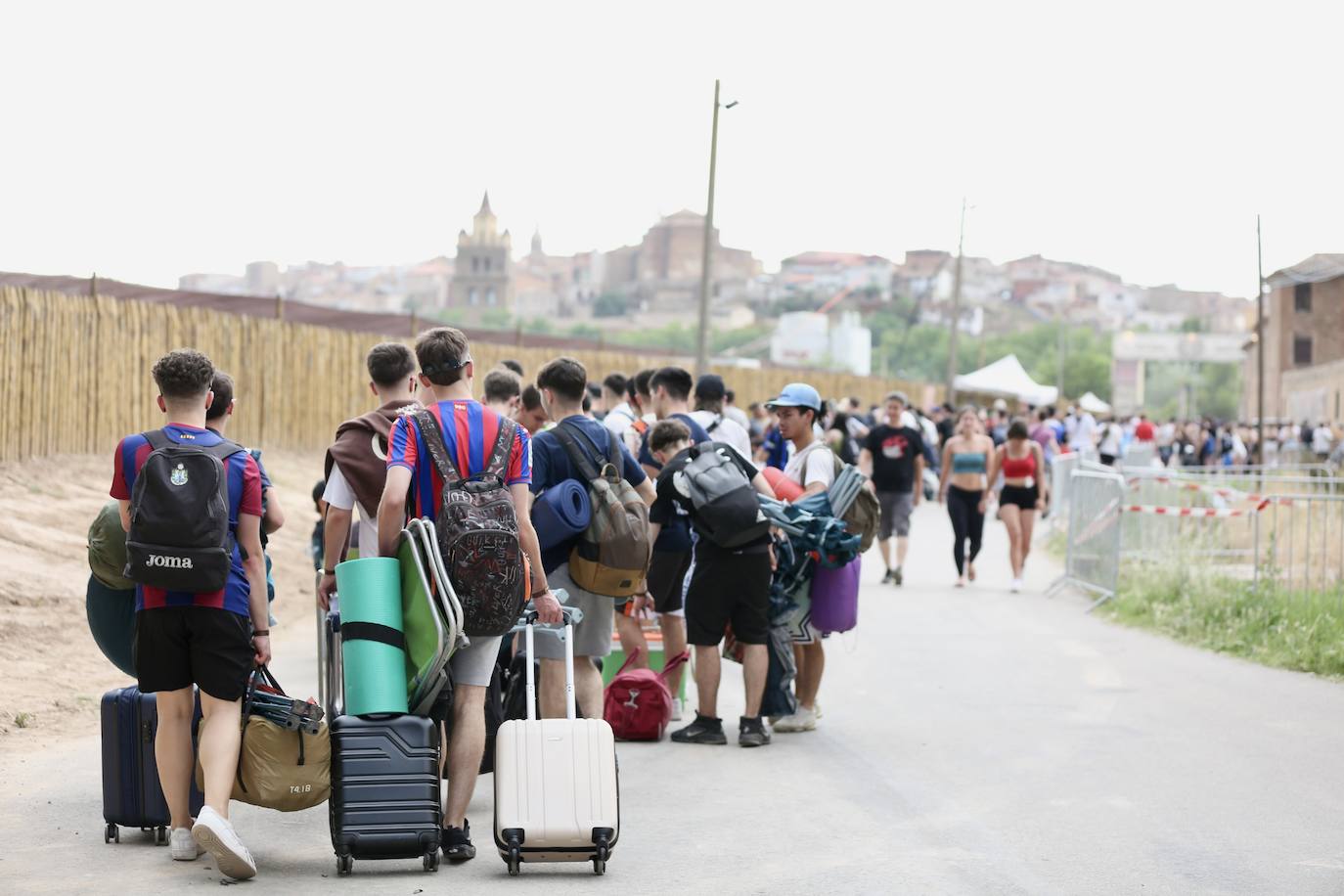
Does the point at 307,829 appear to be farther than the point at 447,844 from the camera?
Yes

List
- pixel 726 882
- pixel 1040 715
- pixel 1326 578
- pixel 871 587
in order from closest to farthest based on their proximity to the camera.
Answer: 1. pixel 726 882
2. pixel 1040 715
3. pixel 1326 578
4. pixel 871 587

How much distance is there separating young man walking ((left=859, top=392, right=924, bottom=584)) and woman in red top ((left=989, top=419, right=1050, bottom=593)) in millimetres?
824

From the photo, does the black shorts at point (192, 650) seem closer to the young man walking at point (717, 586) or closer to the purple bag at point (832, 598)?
the young man walking at point (717, 586)

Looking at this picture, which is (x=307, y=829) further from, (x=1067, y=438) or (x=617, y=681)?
(x=1067, y=438)

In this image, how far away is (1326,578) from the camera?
13.9 meters

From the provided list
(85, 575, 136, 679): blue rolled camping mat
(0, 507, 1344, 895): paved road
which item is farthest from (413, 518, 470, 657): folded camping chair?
(85, 575, 136, 679): blue rolled camping mat

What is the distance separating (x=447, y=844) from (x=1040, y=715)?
490 cm

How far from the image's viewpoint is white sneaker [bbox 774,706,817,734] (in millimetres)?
9421

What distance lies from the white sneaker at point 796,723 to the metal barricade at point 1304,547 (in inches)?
224

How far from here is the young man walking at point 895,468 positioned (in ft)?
57.7

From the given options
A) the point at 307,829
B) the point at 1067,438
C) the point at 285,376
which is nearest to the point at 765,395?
the point at 1067,438

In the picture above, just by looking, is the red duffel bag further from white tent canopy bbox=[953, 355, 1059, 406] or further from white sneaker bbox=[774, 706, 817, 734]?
white tent canopy bbox=[953, 355, 1059, 406]

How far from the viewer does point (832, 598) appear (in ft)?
30.3

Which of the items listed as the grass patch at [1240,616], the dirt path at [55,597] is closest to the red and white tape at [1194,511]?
the grass patch at [1240,616]
